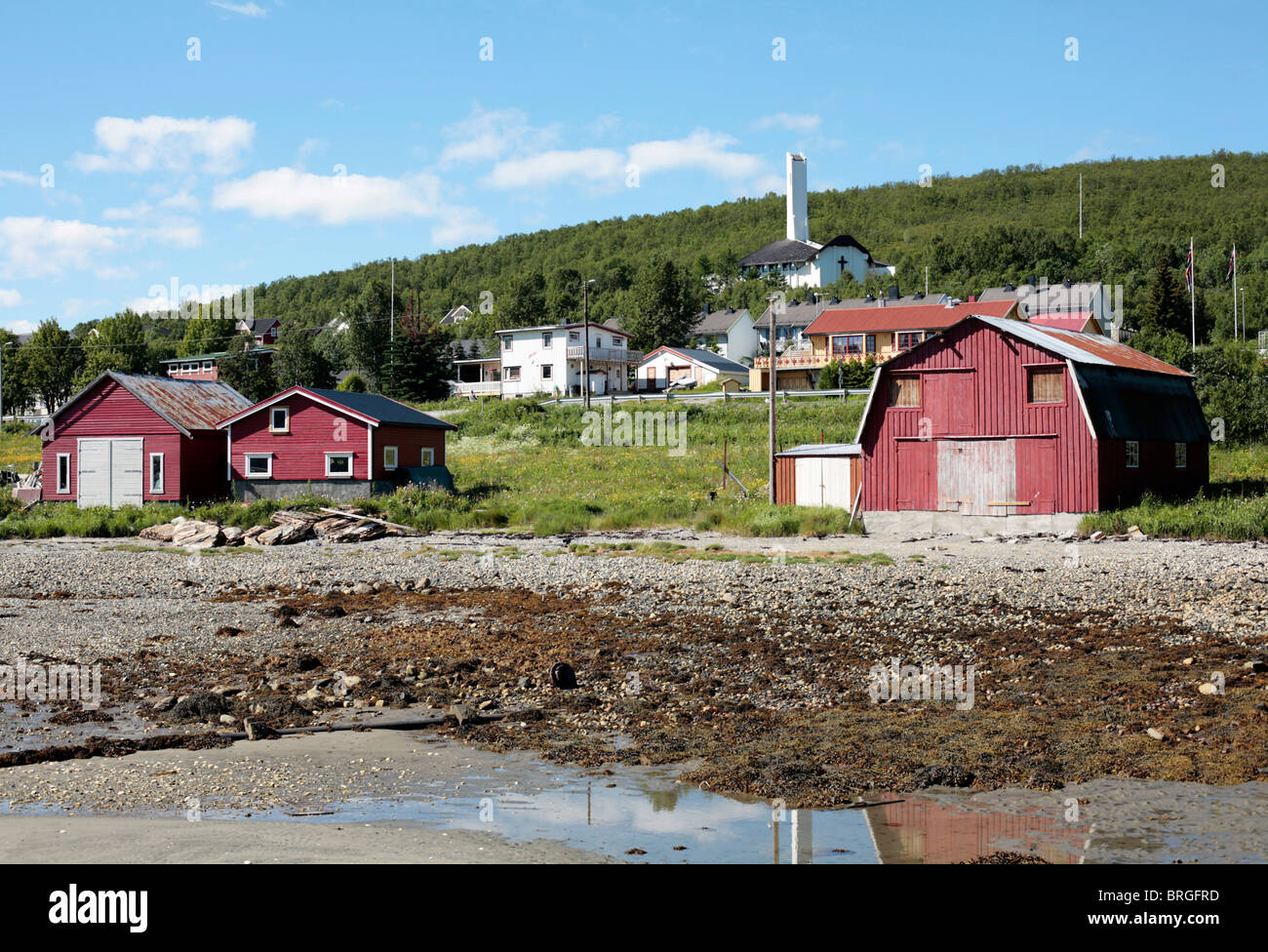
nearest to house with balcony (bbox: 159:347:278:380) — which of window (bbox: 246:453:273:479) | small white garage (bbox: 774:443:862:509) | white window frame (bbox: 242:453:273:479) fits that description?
white window frame (bbox: 242:453:273:479)

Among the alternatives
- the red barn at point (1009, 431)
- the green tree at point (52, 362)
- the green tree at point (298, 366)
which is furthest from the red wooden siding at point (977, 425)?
the green tree at point (52, 362)

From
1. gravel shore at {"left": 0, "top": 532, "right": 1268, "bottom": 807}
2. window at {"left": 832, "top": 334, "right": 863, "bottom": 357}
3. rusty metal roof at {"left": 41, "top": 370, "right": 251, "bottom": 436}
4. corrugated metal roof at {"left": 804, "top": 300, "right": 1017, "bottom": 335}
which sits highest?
corrugated metal roof at {"left": 804, "top": 300, "right": 1017, "bottom": 335}

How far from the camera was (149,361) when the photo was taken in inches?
3834

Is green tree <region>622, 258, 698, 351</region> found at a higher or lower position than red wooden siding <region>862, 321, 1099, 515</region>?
higher

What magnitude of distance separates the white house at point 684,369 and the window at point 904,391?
160ft

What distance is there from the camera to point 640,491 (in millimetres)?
40688

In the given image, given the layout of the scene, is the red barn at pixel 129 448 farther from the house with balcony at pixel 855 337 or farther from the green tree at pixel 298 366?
→ the house with balcony at pixel 855 337

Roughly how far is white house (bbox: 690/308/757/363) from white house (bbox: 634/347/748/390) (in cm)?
755

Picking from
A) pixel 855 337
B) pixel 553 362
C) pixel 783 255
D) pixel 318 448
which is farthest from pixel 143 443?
pixel 783 255

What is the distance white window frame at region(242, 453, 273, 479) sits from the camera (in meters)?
41.2

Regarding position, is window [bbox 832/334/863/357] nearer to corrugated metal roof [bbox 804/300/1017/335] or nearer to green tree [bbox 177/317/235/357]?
corrugated metal roof [bbox 804/300/1017/335]
